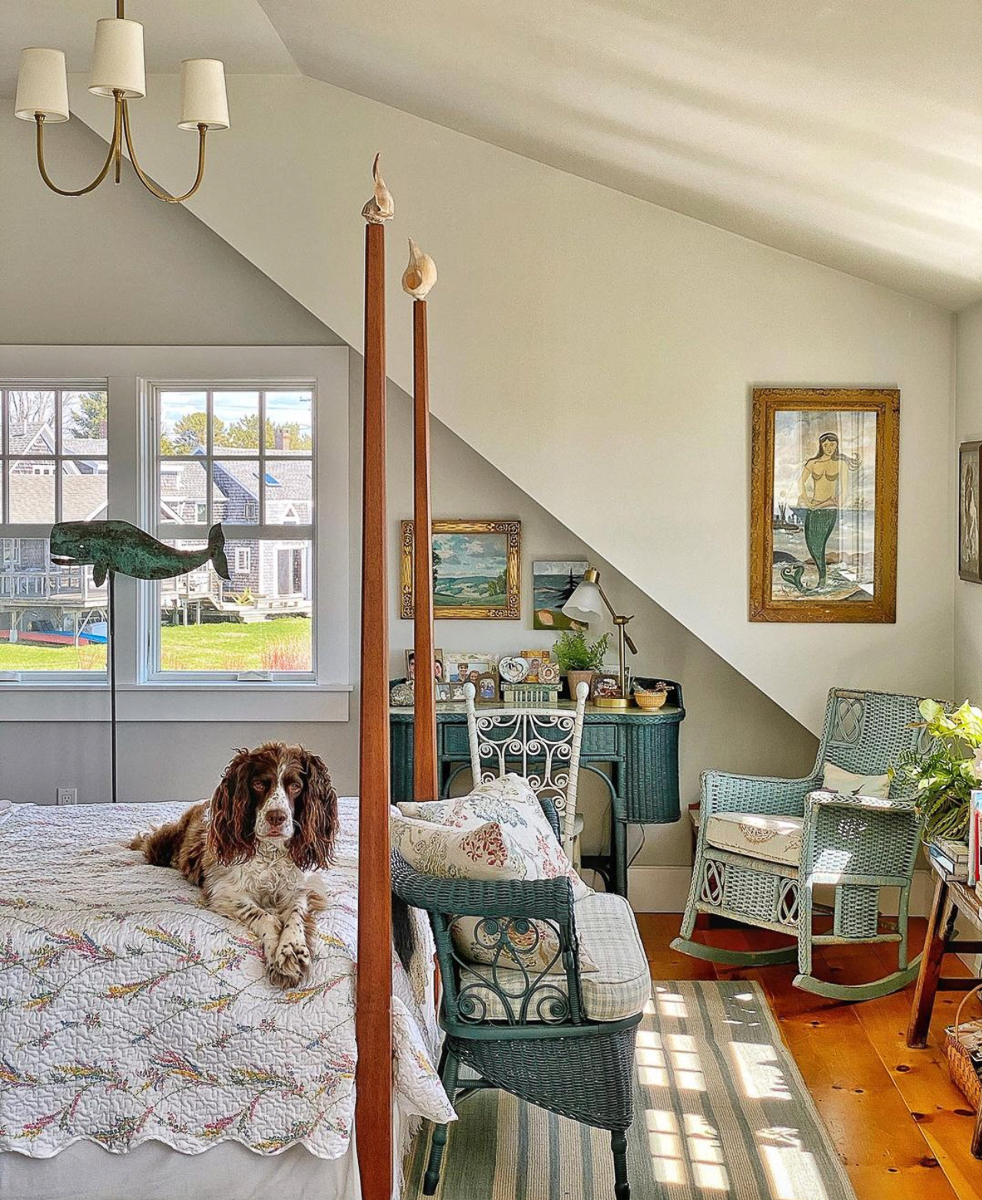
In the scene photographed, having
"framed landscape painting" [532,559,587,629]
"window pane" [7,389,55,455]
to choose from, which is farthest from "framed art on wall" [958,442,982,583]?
"window pane" [7,389,55,455]

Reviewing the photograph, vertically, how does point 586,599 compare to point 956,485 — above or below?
below

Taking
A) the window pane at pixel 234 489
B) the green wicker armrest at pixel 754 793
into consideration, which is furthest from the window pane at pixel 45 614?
the green wicker armrest at pixel 754 793

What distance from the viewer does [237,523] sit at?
489 centimetres

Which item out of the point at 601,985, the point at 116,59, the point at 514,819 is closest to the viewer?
the point at 116,59

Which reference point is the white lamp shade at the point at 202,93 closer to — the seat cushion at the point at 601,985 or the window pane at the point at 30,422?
the seat cushion at the point at 601,985

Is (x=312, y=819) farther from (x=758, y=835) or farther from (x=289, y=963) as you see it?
(x=758, y=835)

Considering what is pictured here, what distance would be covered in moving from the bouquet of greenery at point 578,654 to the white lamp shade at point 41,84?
2679 millimetres

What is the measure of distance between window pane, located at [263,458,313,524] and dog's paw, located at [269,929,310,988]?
105 inches

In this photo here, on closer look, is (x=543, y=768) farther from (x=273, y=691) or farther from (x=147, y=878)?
(x=147, y=878)

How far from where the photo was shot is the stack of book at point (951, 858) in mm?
3230

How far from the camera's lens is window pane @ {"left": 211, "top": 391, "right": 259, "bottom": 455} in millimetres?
4844

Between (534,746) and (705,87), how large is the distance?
88.8 inches

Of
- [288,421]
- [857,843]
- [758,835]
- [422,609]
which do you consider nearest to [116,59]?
[422,609]

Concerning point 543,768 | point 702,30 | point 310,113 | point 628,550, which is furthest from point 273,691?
point 702,30
